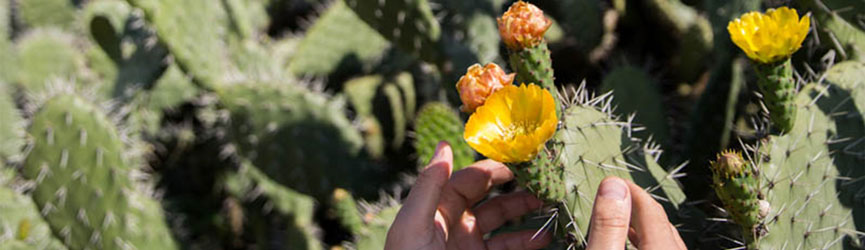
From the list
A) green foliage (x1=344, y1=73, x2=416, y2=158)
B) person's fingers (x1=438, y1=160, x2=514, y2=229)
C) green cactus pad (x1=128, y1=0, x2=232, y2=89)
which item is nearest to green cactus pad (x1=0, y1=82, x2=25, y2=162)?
green cactus pad (x1=128, y1=0, x2=232, y2=89)

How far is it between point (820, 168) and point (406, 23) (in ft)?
3.29

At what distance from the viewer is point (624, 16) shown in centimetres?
255

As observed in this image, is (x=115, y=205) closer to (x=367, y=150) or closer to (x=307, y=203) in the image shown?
(x=307, y=203)

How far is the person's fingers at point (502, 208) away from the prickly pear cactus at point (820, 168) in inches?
15.1

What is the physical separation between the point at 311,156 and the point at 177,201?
743 millimetres

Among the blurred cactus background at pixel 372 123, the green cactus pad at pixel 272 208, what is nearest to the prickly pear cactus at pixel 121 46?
the blurred cactus background at pixel 372 123

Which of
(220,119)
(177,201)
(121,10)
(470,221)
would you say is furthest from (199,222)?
(470,221)

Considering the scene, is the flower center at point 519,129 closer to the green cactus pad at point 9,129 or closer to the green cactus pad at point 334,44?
the green cactus pad at point 334,44

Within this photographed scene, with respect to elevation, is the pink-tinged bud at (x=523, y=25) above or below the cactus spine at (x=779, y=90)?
above

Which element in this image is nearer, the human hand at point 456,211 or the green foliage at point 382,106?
the human hand at point 456,211

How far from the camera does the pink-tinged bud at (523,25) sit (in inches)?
39.7

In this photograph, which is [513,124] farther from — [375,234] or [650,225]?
[375,234]

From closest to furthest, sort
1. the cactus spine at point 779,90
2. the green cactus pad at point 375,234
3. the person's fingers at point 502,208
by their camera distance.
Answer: the cactus spine at point 779,90
the person's fingers at point 502,208
the green cactus pad at point 375,234

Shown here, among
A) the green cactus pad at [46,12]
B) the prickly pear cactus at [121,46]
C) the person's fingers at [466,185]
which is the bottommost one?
the person's fingers at [466,185]
